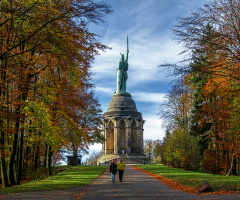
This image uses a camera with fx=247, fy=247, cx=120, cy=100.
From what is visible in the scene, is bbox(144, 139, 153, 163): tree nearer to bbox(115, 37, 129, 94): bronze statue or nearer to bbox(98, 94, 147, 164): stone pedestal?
bbox(98, 94, 147, 164): stone pedestal

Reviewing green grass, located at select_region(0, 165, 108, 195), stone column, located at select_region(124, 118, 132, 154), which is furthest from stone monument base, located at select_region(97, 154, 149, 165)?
green grass, located at select_region(0, 165, 108, 195)

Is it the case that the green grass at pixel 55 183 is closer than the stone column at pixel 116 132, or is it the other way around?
the green grass at pixel 55 183

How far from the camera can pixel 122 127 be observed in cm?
5131

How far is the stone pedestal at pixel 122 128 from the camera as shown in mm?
49281

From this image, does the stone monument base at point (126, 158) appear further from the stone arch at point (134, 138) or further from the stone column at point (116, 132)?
the stone arch at point (134, 138)

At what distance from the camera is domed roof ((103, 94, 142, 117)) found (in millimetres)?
50156

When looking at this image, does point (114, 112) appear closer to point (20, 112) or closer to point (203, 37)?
point (20, 112)

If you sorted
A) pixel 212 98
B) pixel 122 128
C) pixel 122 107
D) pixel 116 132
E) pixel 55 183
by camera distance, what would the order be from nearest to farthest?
pixel 55 183 < pixel 212 98 < pixel 116 132 < pixel 122 107 < pixel 122 128

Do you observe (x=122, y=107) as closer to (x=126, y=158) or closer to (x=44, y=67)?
(x=126, y=158)

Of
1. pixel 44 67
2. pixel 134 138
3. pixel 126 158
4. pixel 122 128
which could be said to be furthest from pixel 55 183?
pixel 134 138

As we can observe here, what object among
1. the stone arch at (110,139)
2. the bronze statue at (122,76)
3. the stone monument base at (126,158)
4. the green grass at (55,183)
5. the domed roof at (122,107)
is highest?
the bronze statue at (122,76)

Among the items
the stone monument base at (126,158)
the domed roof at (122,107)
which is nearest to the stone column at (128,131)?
the domed roof at (122,107)

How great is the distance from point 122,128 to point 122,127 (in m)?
0.24

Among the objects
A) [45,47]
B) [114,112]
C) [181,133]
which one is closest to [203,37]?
[45,47]
